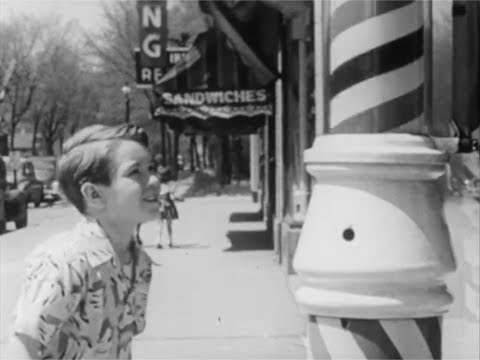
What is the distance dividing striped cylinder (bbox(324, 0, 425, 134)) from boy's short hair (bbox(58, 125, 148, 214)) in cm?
71

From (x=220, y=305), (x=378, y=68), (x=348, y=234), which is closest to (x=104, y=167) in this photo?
(x=348, y=234)

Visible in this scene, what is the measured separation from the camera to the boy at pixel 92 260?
8.21ft

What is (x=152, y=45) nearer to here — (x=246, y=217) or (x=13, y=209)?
(x=13, y=209)

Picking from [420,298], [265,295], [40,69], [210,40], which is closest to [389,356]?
[420,298]

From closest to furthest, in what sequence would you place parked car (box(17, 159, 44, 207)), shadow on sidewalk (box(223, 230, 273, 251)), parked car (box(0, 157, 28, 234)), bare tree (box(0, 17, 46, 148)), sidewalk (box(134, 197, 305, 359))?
sidewalk (box(134, 197, 305, 359)), bare tree (box(0, 17, 46, 148)), shadow on sidewalk (box(223, 230, 273, 251)), parked car (box(0, 157, 28, 234)), parked car (box(17, 159, 44, 207))

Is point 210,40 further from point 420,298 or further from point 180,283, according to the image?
point 420,298

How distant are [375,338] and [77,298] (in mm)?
981

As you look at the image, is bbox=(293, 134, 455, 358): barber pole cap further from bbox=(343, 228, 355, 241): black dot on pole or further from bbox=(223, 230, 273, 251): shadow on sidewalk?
bbox=(223, 230, 273, 251): shadow on sidewalk

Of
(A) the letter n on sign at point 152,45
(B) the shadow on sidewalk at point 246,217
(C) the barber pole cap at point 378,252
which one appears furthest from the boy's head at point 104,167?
(B) the shadow on sidewalk at point 246,217

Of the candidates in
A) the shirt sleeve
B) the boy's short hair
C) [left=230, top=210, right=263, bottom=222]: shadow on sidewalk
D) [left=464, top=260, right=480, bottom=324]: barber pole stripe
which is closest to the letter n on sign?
[left=230, top=210, right=263, bottom=222]: shadow on sidewalk

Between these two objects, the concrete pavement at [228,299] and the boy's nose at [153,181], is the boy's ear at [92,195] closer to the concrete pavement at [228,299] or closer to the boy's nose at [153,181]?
the boy's nose at [153,181]

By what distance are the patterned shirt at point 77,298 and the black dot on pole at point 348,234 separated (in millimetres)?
692

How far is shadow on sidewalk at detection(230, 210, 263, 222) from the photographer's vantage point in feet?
78.9

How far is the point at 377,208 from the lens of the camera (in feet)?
10.1
